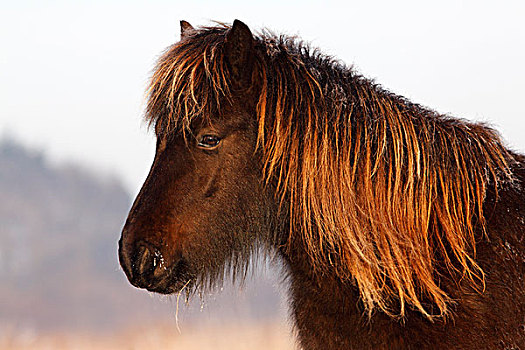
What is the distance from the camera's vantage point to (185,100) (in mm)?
2734

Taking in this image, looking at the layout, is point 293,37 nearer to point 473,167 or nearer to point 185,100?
point 185,100

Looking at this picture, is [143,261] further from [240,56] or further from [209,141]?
[240,56]

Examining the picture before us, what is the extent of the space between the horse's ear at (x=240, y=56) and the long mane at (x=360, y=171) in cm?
5

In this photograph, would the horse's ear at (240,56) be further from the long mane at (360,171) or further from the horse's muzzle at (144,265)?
the horse's muzzle at (144,265)

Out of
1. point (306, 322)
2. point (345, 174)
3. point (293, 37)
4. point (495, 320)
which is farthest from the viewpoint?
point (293, 37)

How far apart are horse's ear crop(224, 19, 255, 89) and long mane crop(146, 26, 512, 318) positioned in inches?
1.9

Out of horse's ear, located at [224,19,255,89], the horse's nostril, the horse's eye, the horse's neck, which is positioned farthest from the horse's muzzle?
horse's ear, located at [224,19,255,89]

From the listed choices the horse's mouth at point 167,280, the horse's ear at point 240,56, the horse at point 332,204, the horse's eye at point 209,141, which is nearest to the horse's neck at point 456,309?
the horse at point 332,204

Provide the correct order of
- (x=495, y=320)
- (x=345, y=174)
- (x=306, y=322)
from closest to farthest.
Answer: (x=495, y=320)
(x=345, y=174)
(x=306, y=322)

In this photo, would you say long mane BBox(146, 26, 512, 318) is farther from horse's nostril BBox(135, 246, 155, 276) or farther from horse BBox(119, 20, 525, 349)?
horse's nostril BBox(135, 246, 155, 276)

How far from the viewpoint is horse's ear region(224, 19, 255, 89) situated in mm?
2760

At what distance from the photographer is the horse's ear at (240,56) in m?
2.76

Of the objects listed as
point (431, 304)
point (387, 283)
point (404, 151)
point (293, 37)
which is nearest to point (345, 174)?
point (404, 151)

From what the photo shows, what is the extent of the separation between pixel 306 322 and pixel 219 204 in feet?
2.70
